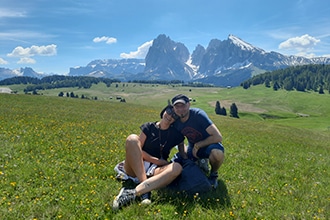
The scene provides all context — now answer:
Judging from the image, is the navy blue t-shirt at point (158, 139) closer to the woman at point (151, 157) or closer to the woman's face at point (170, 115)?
the woman at point (151, 157)

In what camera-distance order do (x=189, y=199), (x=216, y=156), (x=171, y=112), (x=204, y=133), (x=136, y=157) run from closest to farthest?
(x=189, y=199)
(x=136, y=157)
(x=171, y=112)
(x=216, y=156)
(x=204, y=133)

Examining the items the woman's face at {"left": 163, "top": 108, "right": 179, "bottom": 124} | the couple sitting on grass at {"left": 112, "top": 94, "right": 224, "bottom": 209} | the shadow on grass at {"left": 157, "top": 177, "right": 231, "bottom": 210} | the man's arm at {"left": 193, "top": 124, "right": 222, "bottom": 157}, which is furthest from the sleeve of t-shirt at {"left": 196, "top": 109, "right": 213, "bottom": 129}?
the shadow on grass at {"left": 157, "top": 177, "right": 231, "bottom": 210}

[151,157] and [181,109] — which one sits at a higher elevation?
[181,109]

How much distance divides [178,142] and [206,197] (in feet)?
6.37

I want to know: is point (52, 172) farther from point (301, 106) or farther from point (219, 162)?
point (301, 106)

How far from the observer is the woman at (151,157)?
7.51m

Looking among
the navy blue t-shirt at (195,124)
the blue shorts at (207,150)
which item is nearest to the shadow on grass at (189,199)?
the blue shorts at (207,150)

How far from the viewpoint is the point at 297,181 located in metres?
10.9

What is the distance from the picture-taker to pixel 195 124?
8867 millimetres

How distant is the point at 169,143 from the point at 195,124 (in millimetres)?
1073

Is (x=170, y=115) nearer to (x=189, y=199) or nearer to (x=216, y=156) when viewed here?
(x=216, y=156)

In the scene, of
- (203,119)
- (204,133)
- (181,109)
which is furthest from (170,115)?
(204,133)

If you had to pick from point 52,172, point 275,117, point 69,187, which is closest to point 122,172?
point 69,187

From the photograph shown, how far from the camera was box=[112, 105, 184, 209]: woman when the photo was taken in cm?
751
